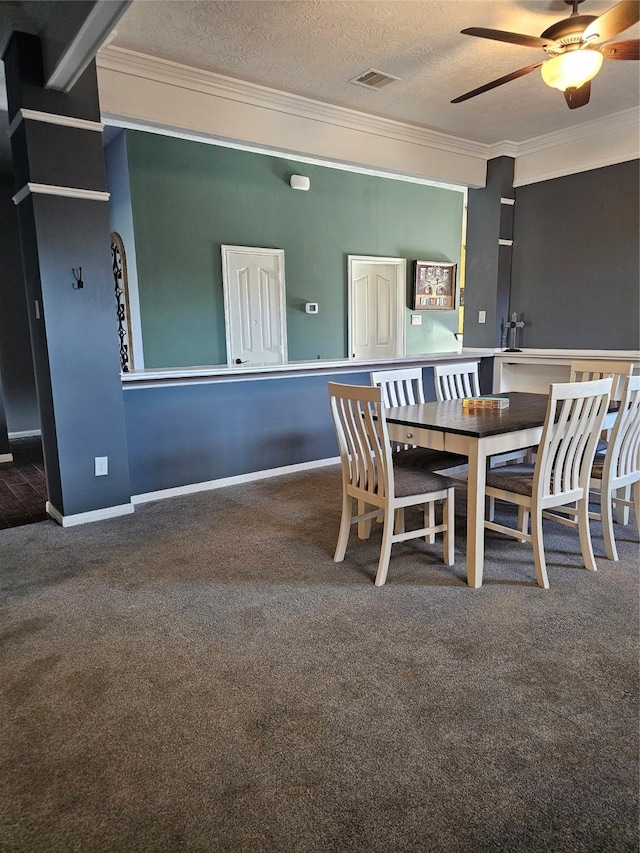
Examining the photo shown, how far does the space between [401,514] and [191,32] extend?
306 centimetres

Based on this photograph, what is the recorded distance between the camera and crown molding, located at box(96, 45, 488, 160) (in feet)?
10.9

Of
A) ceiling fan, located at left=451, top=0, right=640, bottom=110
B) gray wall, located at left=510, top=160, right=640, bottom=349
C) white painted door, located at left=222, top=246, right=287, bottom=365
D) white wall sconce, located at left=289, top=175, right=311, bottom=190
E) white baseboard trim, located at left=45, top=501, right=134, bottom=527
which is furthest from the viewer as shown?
white wall sconce, located at left=289, top=175, right=311, bottom=190

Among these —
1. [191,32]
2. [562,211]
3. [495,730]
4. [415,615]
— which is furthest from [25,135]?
[562,211]

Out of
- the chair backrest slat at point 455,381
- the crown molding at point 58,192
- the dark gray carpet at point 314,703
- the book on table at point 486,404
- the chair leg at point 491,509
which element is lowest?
the dark gray carpet at point 314,703

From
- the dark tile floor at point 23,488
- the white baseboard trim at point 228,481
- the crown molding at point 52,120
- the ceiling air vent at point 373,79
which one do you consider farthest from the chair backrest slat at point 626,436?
the dark tile floor at point 23,488

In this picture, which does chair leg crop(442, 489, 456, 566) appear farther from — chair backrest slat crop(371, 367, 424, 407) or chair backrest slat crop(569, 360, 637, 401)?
chair backrest slat crop(569, 360, 637, 401)

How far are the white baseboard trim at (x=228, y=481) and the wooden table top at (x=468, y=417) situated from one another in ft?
5.25

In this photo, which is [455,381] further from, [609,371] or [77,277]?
[77,277]

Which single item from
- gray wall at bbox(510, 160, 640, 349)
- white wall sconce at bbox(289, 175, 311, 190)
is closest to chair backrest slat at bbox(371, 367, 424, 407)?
gray wall at bbox(510, 160, 640, 349)

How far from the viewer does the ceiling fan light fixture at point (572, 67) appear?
2.65 metres

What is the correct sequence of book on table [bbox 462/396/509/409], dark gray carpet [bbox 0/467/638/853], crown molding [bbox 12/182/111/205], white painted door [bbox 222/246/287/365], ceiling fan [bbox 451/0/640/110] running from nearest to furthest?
dark gray carpet [bbox 0/467/638/853] → ceiling fan [bbox 451/0/640/110] → crown molding [bbox 12/182/111/205] → book on table [bbox 462/396/509/409] → white painted door [bbox 222/246/287/365]

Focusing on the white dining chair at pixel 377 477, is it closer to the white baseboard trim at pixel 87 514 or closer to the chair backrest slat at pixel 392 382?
the chair backrest slat at pixel 392 382

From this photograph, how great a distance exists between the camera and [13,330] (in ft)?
20.3

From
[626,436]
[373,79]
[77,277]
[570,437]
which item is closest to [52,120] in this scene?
[77,277]
